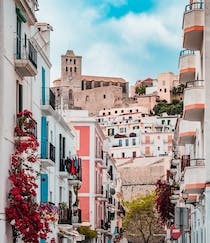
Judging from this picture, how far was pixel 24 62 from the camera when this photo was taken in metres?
21.3

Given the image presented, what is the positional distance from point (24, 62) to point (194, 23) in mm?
5748

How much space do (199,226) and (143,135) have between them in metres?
139

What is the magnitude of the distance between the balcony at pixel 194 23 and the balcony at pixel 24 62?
493cm

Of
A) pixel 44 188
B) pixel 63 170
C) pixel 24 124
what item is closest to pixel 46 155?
pixel 44 188

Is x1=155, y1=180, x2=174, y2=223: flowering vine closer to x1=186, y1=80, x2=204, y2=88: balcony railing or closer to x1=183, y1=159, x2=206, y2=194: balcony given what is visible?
x1=186, y1=80, x2=204, y2=88: balcony railing

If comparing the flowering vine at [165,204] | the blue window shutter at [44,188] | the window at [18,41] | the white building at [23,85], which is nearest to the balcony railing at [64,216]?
the white building at [23,85]

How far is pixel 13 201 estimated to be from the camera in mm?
20375

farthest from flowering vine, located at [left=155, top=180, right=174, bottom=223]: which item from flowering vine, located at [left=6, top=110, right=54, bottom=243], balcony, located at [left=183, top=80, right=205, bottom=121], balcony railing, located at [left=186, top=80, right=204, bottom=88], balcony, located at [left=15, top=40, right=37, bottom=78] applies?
flowering vine, located at [left=6, top=110, right=54, bottom=243]

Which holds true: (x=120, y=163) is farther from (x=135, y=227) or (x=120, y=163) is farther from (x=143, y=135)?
(x=135, y=227)

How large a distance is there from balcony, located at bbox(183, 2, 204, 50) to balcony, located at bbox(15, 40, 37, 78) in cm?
493

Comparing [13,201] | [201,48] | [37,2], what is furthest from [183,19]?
[13,201]

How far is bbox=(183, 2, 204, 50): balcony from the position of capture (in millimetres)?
24297

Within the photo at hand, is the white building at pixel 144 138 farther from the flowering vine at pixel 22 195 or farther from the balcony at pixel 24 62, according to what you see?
the flowering vine at pixel 22 195

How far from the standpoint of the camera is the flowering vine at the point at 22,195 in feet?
66.4
